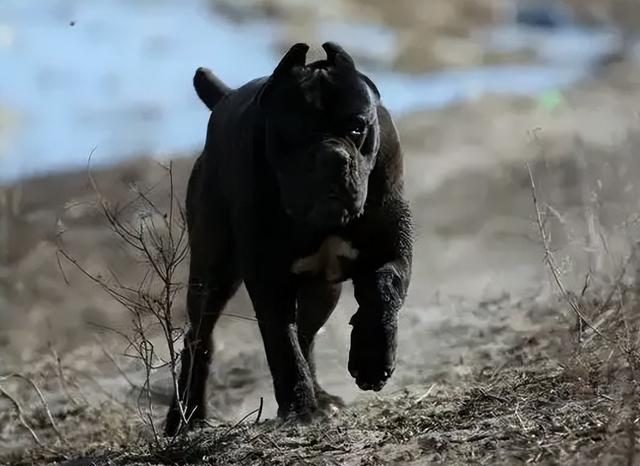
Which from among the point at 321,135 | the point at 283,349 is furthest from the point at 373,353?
the point at 321,135

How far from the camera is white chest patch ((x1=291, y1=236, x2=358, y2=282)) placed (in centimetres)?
425

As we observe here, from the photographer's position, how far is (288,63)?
407 centimetres

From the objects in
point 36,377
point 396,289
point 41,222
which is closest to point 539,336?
point 396,289

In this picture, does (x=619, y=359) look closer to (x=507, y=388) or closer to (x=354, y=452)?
(x=507, y=388)

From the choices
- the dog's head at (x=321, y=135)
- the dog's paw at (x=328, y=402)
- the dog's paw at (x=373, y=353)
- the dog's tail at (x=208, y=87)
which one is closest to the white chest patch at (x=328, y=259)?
the dog's head at (x=321, y=135)

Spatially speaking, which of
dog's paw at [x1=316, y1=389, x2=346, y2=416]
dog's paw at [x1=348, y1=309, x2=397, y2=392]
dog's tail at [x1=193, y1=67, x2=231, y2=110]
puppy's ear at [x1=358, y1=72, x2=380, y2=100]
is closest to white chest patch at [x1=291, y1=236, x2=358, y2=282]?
dog's paw at [x1=348, y1=309, x2=397, y2=392]

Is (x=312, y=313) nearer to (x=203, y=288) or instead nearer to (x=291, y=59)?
(x=203, y=288)

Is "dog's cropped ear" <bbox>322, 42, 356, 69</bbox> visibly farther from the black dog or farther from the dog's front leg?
the dog's front leg

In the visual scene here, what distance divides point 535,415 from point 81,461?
1.84 m

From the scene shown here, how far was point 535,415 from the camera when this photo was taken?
12.4 ft

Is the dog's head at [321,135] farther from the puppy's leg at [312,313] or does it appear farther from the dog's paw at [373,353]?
the puppy's leg at [312,313]

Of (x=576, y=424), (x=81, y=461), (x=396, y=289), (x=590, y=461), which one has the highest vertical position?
(x=396, y=289)

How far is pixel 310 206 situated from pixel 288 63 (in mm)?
541

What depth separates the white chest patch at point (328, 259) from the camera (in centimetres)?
425
